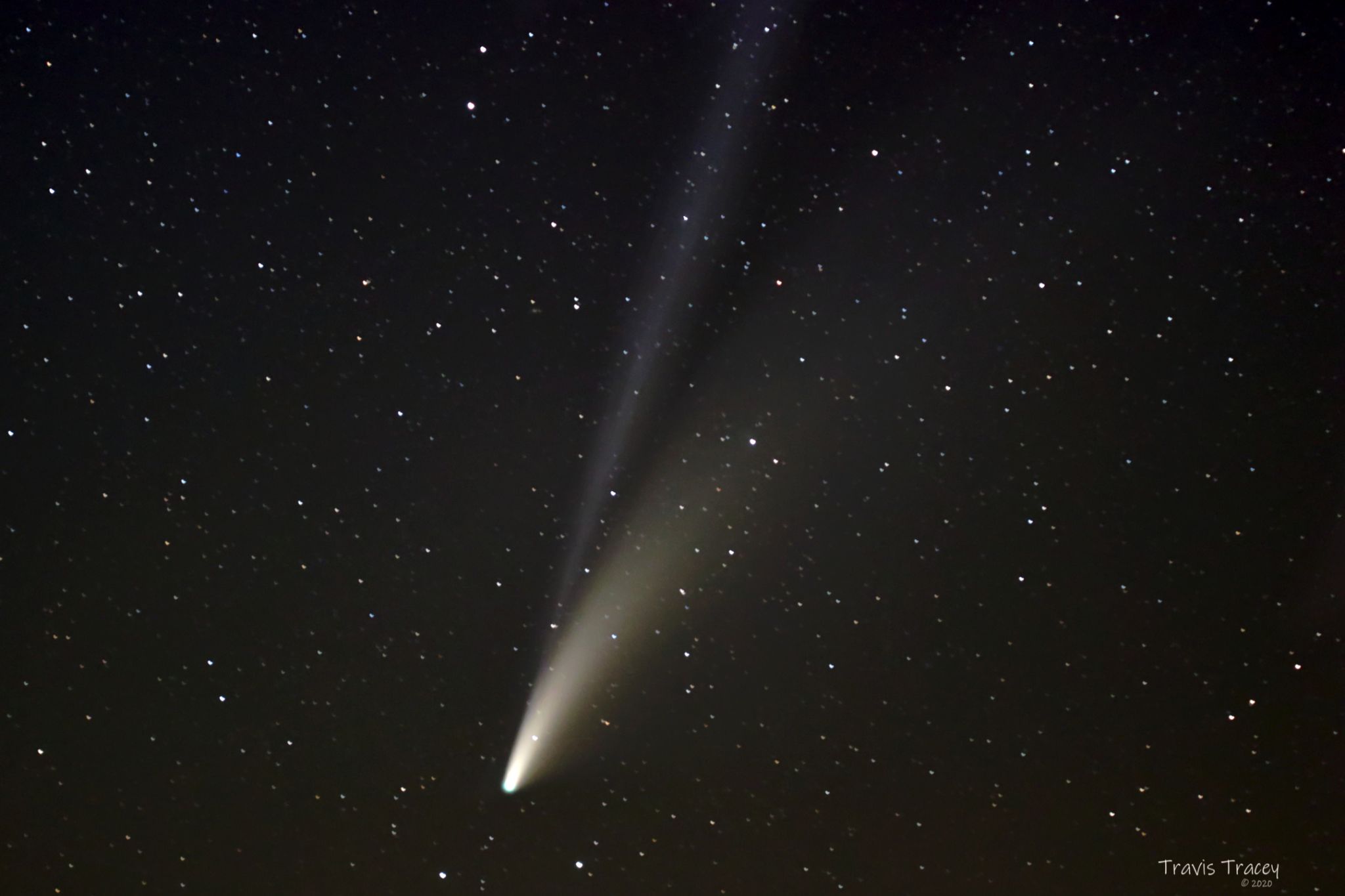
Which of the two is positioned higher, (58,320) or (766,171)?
(766,171)

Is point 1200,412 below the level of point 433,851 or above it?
above

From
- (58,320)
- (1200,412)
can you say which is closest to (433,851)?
(58,320)

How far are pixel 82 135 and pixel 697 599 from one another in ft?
1.61

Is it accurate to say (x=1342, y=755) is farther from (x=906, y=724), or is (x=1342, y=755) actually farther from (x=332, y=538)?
(x=332, y=538)

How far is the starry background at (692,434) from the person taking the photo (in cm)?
51

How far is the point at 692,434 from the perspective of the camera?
1.75ft

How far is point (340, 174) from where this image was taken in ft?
1.73

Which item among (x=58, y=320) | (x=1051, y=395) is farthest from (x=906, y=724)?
(x=58, y=320)

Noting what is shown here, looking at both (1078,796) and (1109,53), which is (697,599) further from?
(1109,53)

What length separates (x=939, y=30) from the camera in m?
0.51

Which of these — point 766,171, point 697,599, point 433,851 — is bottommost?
point 433,851

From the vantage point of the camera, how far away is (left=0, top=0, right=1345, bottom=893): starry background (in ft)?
1.68

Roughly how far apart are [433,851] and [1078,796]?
1.38 ft

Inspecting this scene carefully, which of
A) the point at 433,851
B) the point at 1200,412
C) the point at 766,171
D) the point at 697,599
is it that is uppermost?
the point at 766,171
